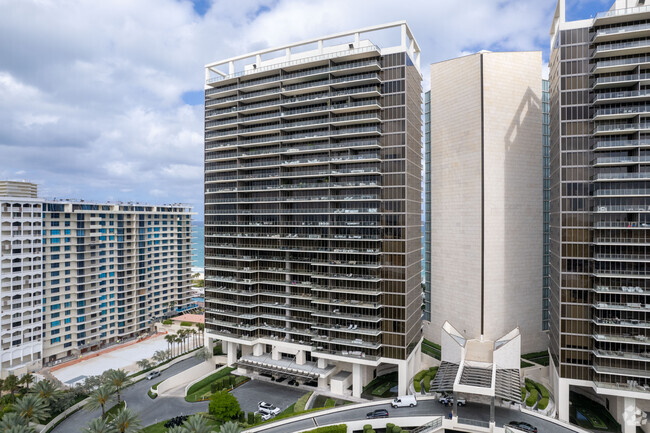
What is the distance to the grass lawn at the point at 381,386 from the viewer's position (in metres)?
66.4

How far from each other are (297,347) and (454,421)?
31784 millimetres

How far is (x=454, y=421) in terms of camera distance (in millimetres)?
52281

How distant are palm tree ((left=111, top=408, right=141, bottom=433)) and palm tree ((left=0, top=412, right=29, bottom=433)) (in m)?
13.8

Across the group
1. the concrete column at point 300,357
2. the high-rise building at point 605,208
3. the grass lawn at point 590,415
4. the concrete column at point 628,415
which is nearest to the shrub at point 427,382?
the high-rise building at point 605,208

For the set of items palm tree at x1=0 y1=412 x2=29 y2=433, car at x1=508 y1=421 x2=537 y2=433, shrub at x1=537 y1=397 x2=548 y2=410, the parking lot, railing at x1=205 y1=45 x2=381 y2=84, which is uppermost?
railing at x1=205 y1=45 x2=381 y2=84

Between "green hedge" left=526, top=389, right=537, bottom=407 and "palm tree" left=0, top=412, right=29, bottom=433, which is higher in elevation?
"palm tree" left=0, top=412, right=29, bottom=433

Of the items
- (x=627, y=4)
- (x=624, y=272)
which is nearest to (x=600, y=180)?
(x=624, y=272)

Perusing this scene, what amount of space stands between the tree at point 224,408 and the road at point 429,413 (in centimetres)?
769

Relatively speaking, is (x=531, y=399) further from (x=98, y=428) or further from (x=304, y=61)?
(x=304, y=61)

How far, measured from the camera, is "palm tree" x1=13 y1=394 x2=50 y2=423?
5534 centimetres

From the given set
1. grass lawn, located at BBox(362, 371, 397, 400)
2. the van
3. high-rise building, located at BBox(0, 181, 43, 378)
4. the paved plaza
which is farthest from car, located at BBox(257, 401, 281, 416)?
high-rise building, located at BBox(0, 181, 43, 378)

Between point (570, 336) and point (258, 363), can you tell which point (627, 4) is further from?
point (258, 363)

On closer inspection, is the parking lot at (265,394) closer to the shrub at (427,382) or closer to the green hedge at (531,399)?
the shrub at (427,382)

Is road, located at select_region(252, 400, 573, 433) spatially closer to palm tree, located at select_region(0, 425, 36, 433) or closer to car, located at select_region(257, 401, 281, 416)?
car, located at select_region(257, 401, 281, 416)
